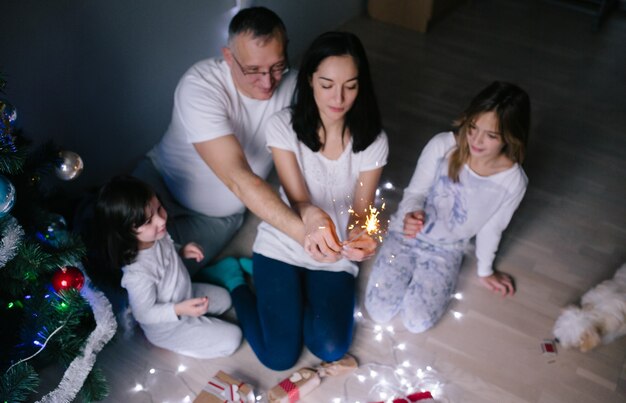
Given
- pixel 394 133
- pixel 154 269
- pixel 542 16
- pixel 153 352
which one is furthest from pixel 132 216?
pixel 542 16

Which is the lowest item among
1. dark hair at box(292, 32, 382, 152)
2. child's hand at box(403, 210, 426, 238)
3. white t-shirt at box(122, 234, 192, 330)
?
white t-shirt at box(122, 234, 192, 330)

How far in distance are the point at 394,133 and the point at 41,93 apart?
1.73 metres

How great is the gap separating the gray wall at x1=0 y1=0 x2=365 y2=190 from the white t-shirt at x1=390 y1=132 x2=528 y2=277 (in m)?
1.24

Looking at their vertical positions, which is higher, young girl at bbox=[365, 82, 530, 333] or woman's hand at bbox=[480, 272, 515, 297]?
young girl at bbox=[365, 82, 530, 333]

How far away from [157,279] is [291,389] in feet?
1.90

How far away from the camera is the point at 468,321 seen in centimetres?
220

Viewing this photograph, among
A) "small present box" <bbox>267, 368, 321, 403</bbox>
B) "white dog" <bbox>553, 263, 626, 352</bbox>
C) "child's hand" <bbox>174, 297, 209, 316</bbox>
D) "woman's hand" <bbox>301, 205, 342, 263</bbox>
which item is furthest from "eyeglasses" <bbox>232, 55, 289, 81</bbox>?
"white dog" <bbox>553, 263, 626, 352</bbox>

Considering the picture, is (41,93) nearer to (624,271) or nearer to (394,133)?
(394,133)

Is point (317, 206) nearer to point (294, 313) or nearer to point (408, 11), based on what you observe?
point (294, 313)

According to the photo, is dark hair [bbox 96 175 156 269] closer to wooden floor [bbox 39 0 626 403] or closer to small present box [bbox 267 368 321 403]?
wooden floor [bbox 39 0 626 403]

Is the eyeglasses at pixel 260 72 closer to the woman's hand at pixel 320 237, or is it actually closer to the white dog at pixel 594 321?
the woman's hand at pixel 320 237

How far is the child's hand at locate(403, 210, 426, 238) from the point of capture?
79.6 inches

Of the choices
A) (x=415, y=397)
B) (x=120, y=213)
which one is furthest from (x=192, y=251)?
(x=415, y=397)

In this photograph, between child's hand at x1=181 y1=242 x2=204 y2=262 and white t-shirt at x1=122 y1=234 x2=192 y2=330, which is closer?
white t-shirt at x1=122 y1=234 x2=192 y2=330
